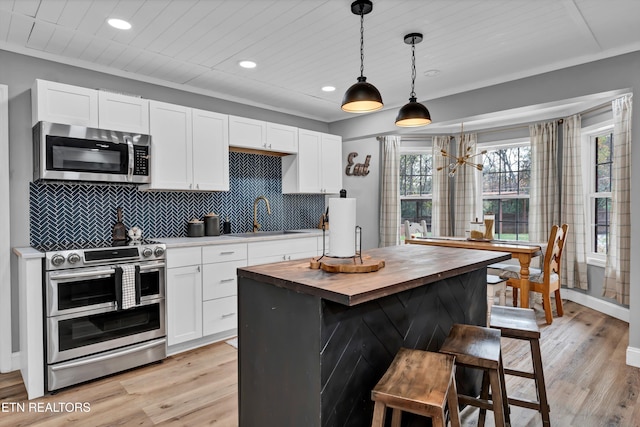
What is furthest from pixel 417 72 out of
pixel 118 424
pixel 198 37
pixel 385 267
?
pixel 118 424

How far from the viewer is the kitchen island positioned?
5.03 feet

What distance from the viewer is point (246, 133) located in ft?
13.6

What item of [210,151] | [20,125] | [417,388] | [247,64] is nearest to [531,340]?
[417,388]

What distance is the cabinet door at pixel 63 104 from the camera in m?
2.85

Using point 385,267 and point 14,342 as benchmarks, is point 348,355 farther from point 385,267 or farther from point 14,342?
point 14,342

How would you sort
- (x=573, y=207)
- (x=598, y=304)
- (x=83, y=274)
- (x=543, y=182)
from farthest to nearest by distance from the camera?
1. (x=543, y=182)
2. (x=573, y=207)
3. (x=598, y=304)
4. (x=83, y=274)

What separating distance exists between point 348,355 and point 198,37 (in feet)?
8.33

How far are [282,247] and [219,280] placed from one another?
0.82 metres

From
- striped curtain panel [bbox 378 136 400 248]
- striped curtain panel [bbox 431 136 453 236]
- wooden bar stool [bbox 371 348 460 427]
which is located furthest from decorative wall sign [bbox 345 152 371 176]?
wooden bar stool [bbox 371 348 460 427]

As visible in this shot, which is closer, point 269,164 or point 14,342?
point 14,342

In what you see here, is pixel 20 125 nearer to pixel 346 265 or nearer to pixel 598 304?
pixel 346 265

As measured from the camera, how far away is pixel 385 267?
1.92m

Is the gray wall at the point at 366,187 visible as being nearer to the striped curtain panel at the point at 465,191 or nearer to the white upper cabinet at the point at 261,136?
the striped curtain panel at the point at 465,191

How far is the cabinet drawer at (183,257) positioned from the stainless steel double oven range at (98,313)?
0.11 metres
